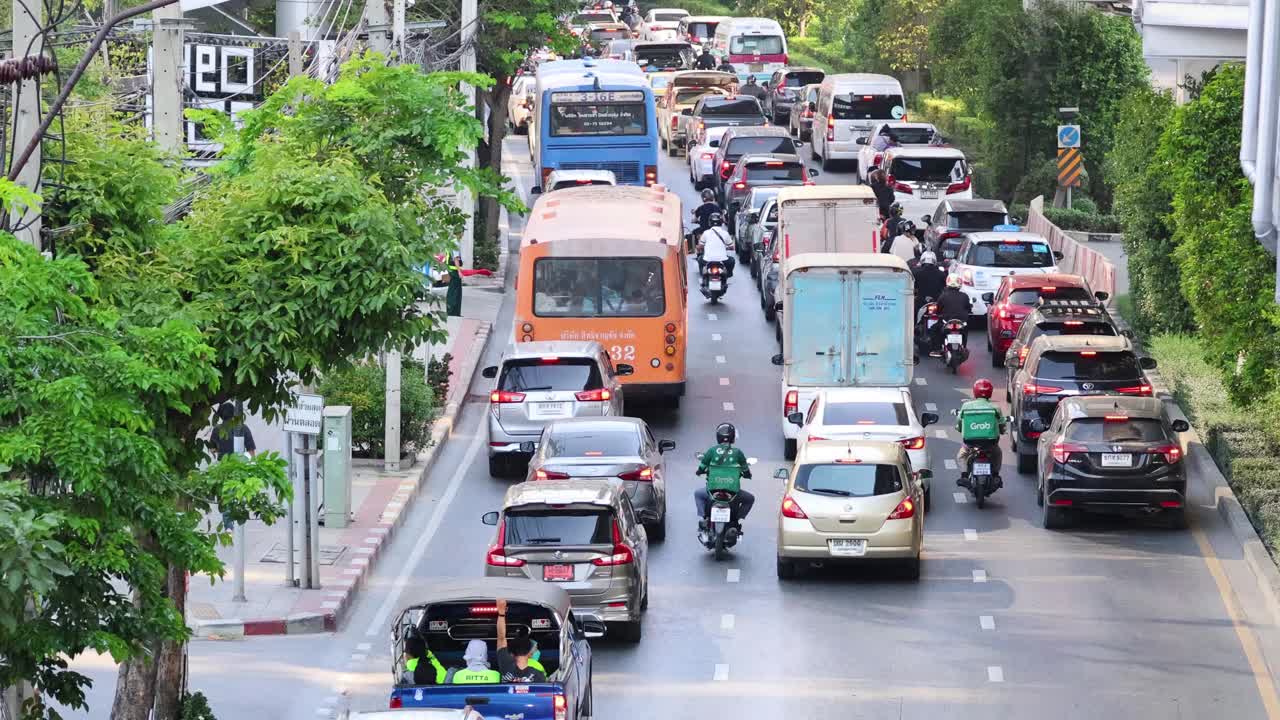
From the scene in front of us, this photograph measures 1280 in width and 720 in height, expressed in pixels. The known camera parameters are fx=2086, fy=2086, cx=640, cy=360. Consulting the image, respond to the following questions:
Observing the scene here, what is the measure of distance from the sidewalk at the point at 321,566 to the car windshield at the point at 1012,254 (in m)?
10.4

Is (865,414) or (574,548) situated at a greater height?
(865,414)

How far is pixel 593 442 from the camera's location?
2341 centimetres

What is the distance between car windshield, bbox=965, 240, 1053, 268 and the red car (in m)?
2.12

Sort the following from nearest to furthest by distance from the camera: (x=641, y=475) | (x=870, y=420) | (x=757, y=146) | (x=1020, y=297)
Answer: (x=641, y=475)
(x=870, y=420)
(x=1020, y=297)
(x=757, y=146)

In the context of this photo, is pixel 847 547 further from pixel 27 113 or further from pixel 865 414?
pixel 27 113

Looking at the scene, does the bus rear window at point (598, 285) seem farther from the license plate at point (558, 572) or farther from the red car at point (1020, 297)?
the license plate at point (558, 572)

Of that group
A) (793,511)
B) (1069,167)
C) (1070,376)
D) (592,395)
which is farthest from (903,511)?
(1069,167)

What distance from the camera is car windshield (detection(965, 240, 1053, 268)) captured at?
35562 mm

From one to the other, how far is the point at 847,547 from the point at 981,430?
12.7ft

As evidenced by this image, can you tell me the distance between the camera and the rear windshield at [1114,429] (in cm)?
2378

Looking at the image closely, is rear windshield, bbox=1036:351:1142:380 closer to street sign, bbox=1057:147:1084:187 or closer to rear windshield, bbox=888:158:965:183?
rear windshield, bbox=888:158:965:183

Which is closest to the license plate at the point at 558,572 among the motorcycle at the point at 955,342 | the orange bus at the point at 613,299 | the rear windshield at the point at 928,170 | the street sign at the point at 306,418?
the street sign at the point at 306,418

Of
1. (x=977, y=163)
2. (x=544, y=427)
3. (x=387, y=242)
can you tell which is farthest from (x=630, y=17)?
(x=387, y=242)

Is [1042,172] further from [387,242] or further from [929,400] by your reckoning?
[387,242]
